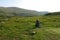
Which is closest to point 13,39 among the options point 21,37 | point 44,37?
point 21,37

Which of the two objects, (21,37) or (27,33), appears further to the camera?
(27,33)

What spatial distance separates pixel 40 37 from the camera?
3023cm

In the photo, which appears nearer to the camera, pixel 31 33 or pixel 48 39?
pixel 48 39

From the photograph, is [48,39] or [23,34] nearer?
[48,39]

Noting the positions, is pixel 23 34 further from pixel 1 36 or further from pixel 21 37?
pixel 1 36

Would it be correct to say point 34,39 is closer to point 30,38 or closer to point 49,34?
point 30,38

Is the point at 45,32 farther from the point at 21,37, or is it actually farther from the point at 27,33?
the point at 21,37

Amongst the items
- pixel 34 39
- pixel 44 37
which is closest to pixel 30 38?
pixel 34 39

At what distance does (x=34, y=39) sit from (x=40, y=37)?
64.3 inches

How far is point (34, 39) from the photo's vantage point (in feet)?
95.4

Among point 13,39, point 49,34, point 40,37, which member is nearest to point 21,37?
point 13,39

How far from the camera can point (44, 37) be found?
99.5 feet

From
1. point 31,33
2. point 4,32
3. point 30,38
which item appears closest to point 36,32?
point 31,33

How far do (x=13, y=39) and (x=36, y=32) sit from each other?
563 cm
